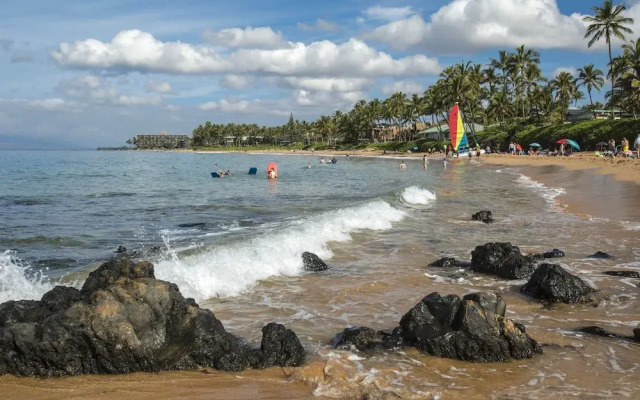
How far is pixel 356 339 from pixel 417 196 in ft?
71.6

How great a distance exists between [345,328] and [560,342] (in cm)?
299

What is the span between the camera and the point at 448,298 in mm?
7129

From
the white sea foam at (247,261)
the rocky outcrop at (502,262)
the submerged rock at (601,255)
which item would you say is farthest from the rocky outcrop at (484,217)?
the rocky outcrop at (502,262)

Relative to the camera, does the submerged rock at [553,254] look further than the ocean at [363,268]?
Yes

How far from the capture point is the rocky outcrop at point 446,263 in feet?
39.4

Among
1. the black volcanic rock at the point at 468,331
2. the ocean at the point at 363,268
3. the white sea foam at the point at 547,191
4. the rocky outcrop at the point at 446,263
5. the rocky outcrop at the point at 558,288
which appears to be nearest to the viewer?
the ocean at the point at 363,268

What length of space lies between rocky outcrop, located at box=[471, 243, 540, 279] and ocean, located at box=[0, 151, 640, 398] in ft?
1.20

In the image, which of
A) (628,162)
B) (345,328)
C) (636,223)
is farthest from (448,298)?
(628,162)

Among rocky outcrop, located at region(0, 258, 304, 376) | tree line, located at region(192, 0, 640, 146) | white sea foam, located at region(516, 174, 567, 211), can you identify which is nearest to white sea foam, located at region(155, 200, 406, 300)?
rocky outcrop, located at region(0, 258, 304, 376)

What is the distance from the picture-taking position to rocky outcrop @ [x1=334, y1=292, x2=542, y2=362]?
21.4 ft

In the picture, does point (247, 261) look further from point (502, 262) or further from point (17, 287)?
point (502, 262)

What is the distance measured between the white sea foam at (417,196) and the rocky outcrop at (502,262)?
601 inches

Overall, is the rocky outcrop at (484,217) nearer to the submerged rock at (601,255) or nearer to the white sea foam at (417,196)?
the submerged rock at (601,255)

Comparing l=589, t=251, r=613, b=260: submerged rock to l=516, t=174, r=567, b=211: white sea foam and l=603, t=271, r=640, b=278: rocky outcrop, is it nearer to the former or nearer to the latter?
l=603, t=271, r=640, b=278: rocky outcrop
